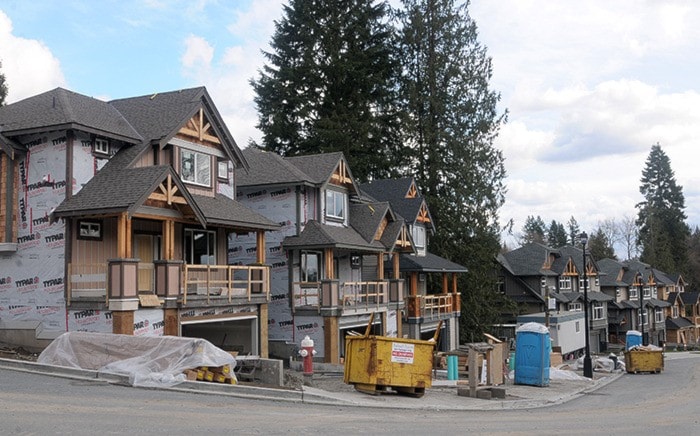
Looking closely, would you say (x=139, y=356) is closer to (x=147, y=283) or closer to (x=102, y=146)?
(x=147, y=283)

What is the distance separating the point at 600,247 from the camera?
10806 centimetres

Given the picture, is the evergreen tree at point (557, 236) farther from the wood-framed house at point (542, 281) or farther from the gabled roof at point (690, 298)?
the wood-framed house at point (542, 281)

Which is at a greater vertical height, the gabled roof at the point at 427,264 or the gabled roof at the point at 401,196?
the gabled roof at the point at 401,196

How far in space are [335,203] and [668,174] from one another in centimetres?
8597

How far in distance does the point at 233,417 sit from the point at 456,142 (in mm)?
35489

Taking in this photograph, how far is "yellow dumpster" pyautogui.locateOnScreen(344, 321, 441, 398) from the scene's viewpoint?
18828mm

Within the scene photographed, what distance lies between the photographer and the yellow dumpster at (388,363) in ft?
61.8

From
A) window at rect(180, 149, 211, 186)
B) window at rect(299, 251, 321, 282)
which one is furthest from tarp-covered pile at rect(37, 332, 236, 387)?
window at rect(299, 251, 321, 282)

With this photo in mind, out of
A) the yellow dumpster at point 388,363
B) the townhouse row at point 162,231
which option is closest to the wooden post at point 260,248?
the townhouse row at point 162,231

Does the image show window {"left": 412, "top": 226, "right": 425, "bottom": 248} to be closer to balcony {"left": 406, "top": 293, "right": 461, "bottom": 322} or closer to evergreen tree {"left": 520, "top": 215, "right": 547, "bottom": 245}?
balcony {"left": 406, "top": 293, "right": 461, "bottom": 322}

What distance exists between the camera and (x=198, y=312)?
2288cm

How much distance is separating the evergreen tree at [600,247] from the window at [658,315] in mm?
15253

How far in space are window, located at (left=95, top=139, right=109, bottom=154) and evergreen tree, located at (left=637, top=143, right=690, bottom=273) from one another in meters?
89.3

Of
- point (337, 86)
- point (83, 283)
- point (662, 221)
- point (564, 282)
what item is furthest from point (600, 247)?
point (83, 283)
